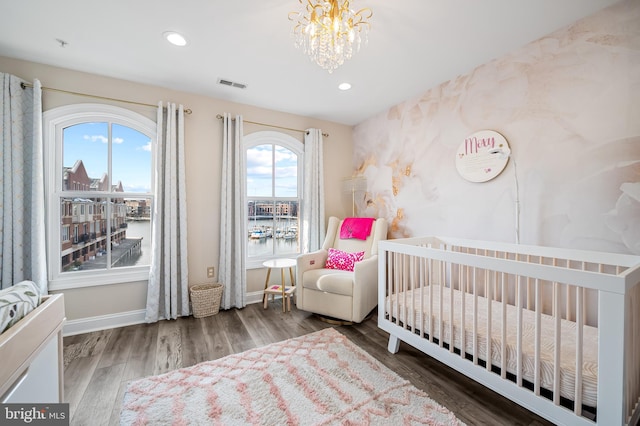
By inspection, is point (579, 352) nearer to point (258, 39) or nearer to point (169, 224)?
point (258, 39)

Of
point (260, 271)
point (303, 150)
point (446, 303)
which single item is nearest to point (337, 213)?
point (303, 150)

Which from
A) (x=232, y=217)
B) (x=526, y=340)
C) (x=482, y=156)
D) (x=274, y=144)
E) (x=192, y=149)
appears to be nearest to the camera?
(x=526, y=340)

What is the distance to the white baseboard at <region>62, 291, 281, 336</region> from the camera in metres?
2.39

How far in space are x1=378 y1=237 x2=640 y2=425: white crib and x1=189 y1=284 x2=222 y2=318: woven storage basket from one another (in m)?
1.71

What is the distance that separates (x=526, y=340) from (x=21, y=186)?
3720 mm

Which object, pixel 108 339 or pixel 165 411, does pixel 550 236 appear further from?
pixel 108 339

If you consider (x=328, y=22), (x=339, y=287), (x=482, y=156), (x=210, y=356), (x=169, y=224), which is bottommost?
(x=210, y=356)

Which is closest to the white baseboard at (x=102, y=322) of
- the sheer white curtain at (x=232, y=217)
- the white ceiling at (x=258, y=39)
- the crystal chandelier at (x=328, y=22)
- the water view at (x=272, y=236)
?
the sheer white curtain at (x=232, y=217)

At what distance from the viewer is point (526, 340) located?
145cm

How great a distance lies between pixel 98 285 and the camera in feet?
8.26

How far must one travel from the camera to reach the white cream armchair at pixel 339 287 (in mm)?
2479

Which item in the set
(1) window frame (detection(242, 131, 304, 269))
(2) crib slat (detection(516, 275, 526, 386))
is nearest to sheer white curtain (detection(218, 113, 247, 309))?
(1) window frame (detection(242, 131, 304, 269))

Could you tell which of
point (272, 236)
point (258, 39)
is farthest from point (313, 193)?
point (258, 39)

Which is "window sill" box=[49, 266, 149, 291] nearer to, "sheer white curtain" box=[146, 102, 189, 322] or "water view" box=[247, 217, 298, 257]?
"sheer white curtain" box=[146, 102, 189, 322]
